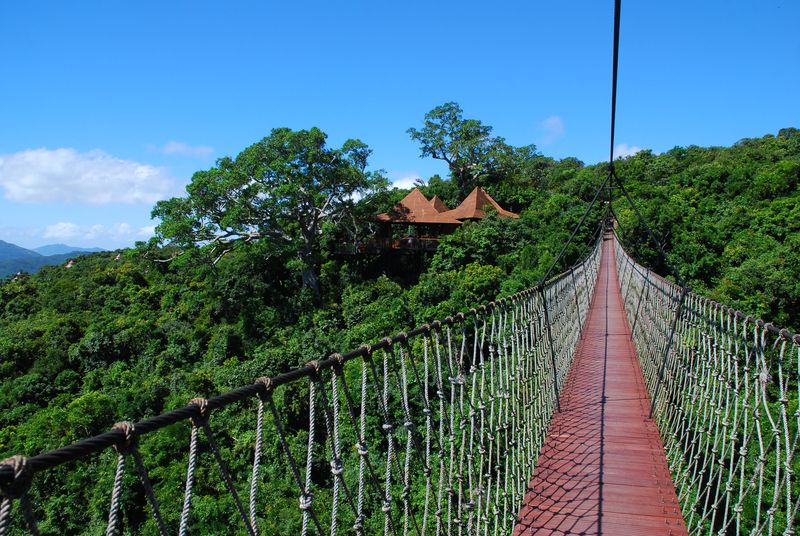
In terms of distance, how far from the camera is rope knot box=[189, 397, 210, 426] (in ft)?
2.36

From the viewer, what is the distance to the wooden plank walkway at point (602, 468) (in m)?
1.67

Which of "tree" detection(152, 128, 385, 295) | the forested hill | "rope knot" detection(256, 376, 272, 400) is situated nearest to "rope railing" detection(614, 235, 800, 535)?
"rope knot" detection(256, 376, 272, 400)

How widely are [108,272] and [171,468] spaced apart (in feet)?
43.7

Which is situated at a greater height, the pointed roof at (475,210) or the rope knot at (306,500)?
the pointed roof at (475,210)

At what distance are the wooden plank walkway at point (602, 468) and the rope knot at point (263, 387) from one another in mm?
1260

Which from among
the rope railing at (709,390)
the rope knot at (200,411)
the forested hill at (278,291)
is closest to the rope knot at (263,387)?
the rope knot at (200,411)

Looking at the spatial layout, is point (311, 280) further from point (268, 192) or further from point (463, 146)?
point (463, 146)

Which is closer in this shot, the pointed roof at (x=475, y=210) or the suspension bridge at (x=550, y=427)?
the suspension bridge at (x=550, y=427)

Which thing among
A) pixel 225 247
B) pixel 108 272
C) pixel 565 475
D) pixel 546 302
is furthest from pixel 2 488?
pixel 108 272

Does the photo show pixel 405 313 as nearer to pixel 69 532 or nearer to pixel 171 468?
pixel 171 468

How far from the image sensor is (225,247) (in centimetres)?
1479

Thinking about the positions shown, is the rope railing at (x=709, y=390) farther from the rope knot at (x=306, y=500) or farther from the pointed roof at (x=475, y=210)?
the pointed roof at (x=475, y=210)

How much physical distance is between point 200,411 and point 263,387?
124mm

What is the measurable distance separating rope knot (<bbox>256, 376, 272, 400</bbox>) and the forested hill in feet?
26.0
